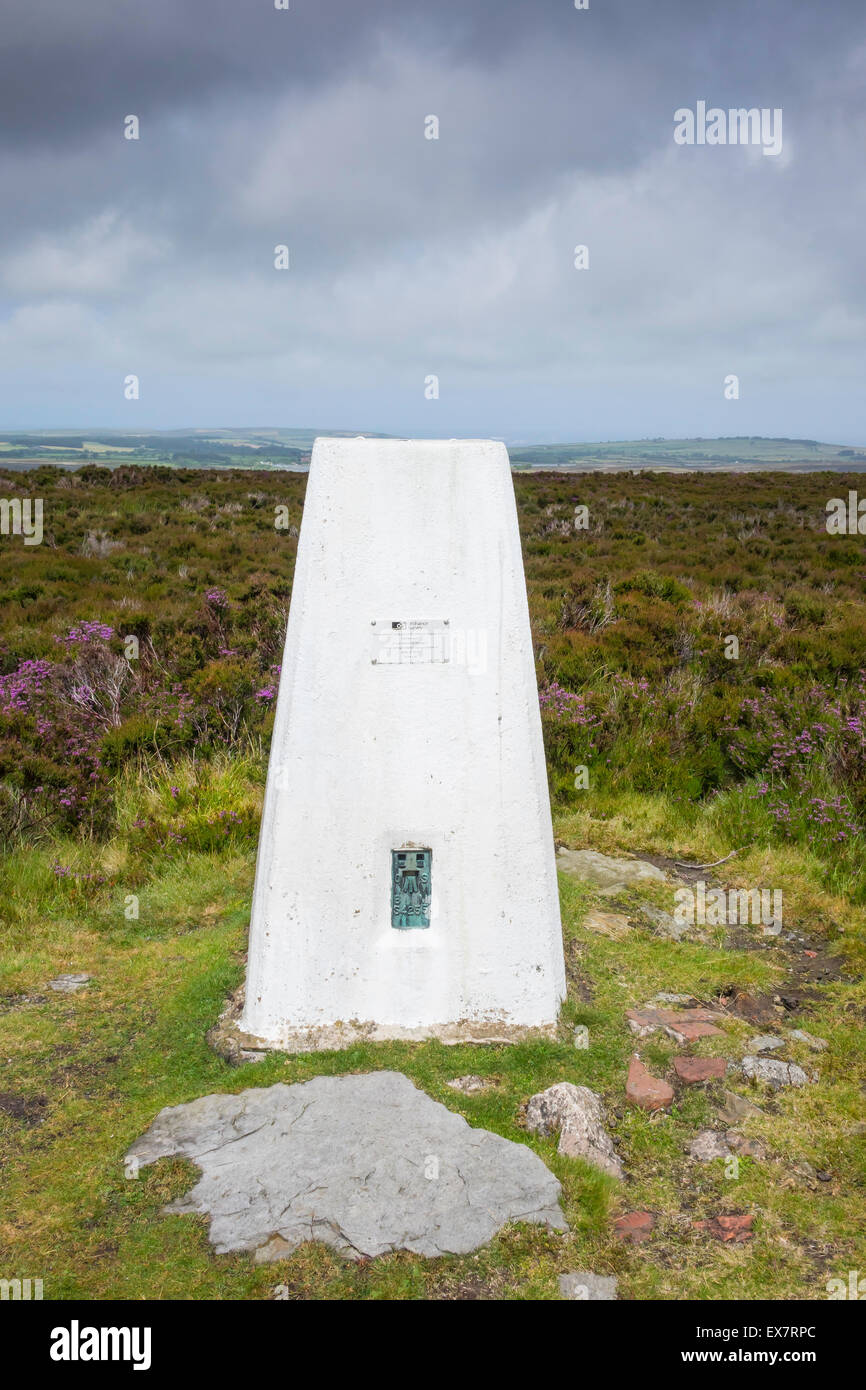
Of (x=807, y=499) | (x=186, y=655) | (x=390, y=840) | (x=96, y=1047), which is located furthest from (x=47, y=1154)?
(x=807, y=499)

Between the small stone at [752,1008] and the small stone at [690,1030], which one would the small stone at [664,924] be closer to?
the small stone at [752,1008]

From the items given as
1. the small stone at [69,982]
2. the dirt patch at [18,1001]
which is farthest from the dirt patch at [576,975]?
the dirt patch at [18,1001]

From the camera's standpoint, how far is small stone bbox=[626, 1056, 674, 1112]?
341cm

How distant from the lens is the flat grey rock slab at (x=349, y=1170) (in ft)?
9.01

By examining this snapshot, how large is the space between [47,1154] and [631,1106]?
2.12 m

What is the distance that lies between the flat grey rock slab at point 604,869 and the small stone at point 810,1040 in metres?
1.53

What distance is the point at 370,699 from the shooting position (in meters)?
3.57

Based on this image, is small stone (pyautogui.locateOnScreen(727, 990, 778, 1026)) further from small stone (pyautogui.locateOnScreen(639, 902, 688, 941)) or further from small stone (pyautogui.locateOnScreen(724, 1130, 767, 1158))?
small stone (pyautogui.locateOnScreen(724, 1130, 767, 1158))

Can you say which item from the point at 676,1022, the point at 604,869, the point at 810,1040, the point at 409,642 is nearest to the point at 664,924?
the point at 604,869

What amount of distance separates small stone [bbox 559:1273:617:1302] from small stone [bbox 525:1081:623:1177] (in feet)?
1.44

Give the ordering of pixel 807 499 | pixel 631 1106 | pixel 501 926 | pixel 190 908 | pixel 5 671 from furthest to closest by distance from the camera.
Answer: pixel 807 499, pixel 5 671, pixel 190 908, pixel 501 926, pixel 631 1106

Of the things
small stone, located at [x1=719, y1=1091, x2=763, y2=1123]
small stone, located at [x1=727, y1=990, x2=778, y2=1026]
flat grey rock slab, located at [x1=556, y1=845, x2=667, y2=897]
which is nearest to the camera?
small stone, located at [x1=719, y1=1091, x2=763, y2=1123]

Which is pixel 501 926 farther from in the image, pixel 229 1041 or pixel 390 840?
pixel 229 1041
